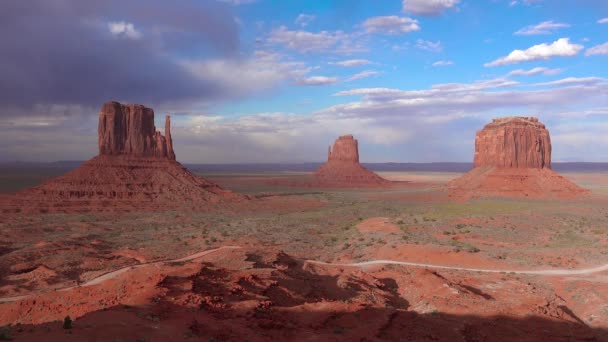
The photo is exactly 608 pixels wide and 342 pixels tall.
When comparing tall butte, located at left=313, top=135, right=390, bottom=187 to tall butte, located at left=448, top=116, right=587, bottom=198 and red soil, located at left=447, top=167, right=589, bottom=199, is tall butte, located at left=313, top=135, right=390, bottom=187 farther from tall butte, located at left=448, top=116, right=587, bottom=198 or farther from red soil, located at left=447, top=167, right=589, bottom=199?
red soil, located at left=447, top=167, right=589, bottom=199

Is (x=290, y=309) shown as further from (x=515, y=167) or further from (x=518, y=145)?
(x=518, y=145)

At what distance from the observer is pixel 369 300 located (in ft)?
70.9

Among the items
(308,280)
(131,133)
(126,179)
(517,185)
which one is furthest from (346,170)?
(308,280)

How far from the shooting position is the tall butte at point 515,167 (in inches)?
3339

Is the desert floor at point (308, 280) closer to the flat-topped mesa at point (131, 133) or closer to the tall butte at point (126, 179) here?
the tall butte at point (126, 179)

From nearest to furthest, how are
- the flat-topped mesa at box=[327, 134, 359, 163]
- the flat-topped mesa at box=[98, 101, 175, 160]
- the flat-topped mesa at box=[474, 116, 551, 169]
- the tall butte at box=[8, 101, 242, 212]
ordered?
1. the tall butte at box=[8, 101, 242, 212]
2. the flat-topped mesa at box=[98, 101, 175, 160]
3. the flat-topped mesa at box=[474, 116, 551, 169]
4. the flat-topped mesa at box=[327, 134, 359, 163]

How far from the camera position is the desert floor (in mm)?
15375

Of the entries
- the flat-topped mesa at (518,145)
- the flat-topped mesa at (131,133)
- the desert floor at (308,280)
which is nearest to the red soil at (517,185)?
the flat-topped mesa at (518,145)

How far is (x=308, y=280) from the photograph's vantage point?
79.7ft

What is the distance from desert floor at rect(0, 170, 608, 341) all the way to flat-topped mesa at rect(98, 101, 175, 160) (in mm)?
27007

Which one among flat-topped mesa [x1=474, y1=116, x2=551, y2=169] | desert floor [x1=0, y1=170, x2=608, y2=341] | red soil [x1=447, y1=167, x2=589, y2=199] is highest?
flat-topped mesa [x1=474, y1=116, x2=551, y2=169]

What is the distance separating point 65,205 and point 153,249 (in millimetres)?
37172

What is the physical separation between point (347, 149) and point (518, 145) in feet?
248

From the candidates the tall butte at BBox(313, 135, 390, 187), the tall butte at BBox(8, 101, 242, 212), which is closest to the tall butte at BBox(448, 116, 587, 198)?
the tall butte at BBox(313, 135, 390, 187)
